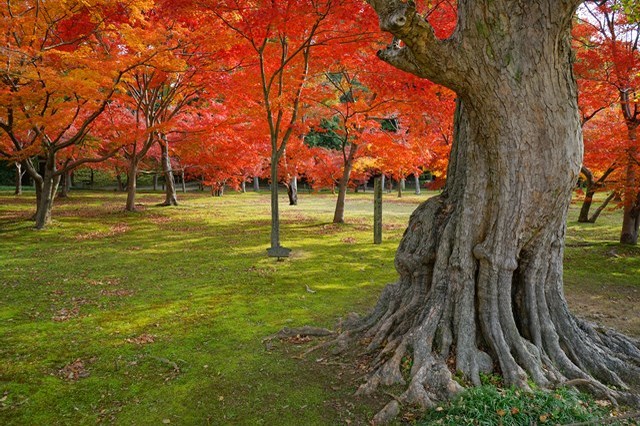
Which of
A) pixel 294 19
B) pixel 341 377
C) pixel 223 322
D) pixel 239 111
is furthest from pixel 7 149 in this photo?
pixel 341 377

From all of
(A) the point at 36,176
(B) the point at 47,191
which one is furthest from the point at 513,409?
(A) the point at 36,176

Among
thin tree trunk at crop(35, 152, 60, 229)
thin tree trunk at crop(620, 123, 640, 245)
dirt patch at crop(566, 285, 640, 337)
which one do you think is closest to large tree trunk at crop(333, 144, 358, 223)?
thin tree trunk at crop(620, 123, 640, 245)

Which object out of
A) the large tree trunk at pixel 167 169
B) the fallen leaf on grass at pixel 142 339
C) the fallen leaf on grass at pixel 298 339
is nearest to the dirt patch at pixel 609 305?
the fallen leaf on grass at pixel 298 339

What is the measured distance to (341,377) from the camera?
15.5 ft

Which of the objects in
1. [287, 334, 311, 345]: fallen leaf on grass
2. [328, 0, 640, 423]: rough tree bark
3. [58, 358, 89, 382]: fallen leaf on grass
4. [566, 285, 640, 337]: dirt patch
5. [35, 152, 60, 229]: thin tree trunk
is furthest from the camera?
[35, 152, 60, 229]: thin tree trunk

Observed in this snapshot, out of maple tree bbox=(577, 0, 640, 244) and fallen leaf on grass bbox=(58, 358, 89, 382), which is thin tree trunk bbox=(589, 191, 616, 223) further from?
fallen leaf on grass bbox=(58, 358, 89, 382)

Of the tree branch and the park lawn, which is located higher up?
the tree branch

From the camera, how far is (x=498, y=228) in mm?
4523

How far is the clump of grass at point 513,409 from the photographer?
3.57m

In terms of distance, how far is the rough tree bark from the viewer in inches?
160

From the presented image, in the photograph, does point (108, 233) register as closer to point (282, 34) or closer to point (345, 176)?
point (345, 176)

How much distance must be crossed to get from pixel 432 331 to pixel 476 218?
1.28 m

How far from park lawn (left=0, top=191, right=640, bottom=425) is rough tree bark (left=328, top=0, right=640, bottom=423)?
3.22 ft

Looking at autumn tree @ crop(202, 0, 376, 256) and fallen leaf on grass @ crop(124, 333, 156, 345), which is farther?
autumn tree @ crop(202, 0, 376, 256)
